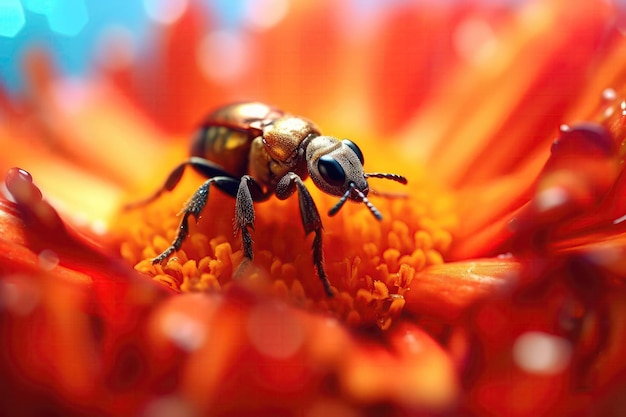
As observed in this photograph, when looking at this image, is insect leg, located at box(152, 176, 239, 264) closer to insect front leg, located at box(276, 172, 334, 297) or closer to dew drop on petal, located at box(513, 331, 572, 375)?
insect front leg, located at box(276, 172, 334, 297)

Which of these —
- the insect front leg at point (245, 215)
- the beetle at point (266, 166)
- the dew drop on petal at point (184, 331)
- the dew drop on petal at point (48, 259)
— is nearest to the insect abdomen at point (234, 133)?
the beetle at point (266, 166)

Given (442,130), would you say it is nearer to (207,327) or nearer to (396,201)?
(396,201)

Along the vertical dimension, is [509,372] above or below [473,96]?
below

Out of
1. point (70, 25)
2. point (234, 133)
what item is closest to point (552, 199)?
point (234, 133)

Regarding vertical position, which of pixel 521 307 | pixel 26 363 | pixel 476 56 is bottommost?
pixel 26 363

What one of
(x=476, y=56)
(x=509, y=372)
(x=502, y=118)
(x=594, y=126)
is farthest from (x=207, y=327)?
(x=476, y=56)

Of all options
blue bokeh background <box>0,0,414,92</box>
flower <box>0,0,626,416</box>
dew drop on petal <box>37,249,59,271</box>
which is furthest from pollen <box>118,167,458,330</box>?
blue bokeh background <box>0,0,414,92</box>
